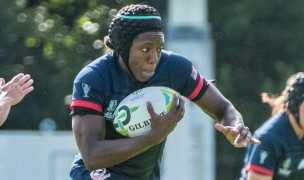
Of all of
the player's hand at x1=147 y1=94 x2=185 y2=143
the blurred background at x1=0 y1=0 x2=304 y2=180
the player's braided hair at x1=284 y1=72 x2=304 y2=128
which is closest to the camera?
the player's hand at x1=147 y1=94 x2=185 y2=143

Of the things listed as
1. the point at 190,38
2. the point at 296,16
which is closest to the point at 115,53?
the point at 190,38

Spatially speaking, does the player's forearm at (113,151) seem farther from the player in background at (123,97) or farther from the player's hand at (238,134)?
the player's hand at (238,134)

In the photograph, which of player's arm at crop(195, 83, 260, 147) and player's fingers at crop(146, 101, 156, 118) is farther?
player's arm at crop(195, 83, 260, 147)

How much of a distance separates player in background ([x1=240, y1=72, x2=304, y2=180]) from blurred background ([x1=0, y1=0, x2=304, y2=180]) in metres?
3.80

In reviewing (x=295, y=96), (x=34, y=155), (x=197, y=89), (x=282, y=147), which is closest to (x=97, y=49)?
(x=34, y=155)

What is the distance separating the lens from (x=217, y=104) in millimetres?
6242

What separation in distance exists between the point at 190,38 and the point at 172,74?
8.16 ft

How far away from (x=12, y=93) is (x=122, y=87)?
794 mm

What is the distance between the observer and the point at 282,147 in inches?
270

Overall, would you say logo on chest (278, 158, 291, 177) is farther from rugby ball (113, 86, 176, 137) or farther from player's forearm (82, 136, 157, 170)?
player's forearm (82, 136, 157, 170)

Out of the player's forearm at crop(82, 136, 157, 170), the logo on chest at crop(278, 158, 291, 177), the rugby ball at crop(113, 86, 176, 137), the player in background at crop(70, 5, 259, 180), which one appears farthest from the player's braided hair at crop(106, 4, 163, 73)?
the logo on chest at crop(278, 158, 291, 177)

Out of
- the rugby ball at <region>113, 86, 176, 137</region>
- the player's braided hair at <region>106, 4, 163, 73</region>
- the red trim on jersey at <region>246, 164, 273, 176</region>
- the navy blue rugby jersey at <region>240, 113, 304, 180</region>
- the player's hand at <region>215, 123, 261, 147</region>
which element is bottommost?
the red trim on jersey at <region>246, 164, 273, 176</region>

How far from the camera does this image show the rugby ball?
594 centimetres

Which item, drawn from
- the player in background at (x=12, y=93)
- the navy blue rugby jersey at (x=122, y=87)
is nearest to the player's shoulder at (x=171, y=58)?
the navy blue rugby jersey at (x=122, y=87)
